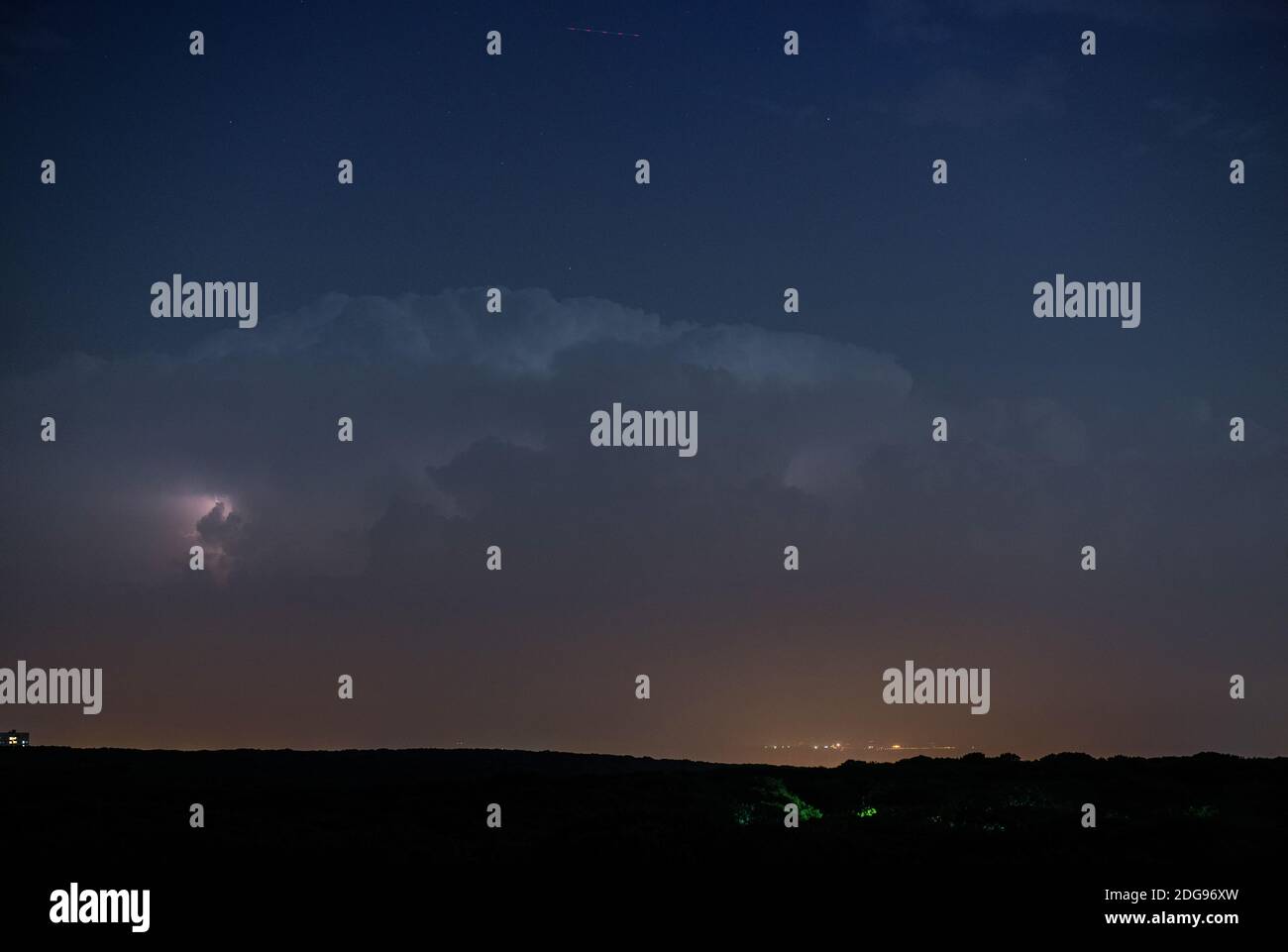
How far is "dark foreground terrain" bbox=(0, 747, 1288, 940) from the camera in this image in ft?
52.7

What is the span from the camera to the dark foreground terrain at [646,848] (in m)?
16.1

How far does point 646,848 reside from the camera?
19953 millimetres
